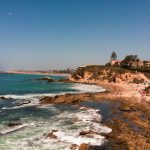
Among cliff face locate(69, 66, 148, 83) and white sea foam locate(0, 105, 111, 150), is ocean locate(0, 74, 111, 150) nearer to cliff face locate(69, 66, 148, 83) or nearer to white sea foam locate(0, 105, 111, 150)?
white sea foam locate(0, 105, 111, 150)

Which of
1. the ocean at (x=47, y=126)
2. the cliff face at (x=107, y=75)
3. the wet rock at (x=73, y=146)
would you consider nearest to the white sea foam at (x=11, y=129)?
the ocean at (x=47, y=126)

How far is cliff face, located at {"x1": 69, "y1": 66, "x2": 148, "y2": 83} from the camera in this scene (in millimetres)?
129500

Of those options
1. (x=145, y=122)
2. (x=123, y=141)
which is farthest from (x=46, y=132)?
(x=145, y=122)

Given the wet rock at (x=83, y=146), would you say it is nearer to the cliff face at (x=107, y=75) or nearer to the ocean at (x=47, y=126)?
the ocean at (x=47, y=126)

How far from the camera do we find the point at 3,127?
119 feet

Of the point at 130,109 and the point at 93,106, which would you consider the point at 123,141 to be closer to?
the point at 130,109

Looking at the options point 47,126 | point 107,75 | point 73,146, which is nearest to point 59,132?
point 47,126

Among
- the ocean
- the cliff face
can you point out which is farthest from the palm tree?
the ocean

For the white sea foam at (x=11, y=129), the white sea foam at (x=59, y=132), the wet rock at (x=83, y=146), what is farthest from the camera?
the white sea foam at (x=11, y=129)

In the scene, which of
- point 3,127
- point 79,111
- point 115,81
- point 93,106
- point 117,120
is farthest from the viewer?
point 115,81

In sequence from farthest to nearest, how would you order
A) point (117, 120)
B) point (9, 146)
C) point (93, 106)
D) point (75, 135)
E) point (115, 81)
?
point (115, 81), point (93, 106), point (117, 120), point (75, 135), point (9, 146)

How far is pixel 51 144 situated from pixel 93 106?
26853 millimetres

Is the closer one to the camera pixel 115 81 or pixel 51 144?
pixel 51 144

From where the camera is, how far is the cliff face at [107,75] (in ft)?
425
